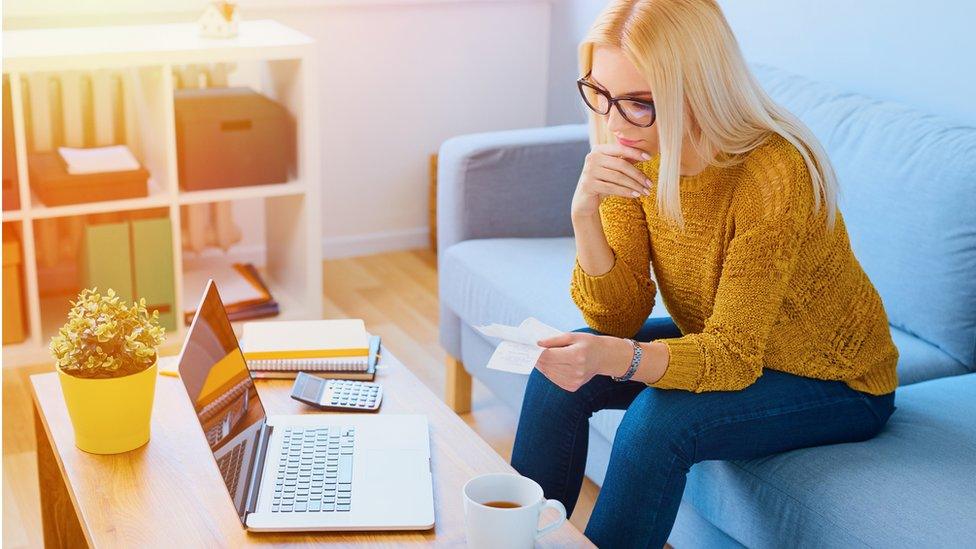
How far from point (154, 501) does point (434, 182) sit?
2266mm

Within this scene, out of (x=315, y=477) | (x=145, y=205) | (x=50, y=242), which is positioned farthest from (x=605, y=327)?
(x=50, y=242)

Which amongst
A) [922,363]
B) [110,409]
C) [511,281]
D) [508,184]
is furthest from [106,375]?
[922,363]

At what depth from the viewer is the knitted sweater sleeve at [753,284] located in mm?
1499

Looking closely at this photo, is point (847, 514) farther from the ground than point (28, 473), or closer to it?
farther from the ground

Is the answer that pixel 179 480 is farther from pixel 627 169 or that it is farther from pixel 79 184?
pixel 79 184

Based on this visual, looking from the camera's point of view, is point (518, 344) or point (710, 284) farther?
point (710, 284)

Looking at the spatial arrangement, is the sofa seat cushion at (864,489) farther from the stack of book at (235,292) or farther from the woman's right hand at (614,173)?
the stack of book at (235,292)

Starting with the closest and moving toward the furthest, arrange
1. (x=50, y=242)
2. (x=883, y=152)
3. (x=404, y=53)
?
(x=883, y=152)
(x=50, y=242)
(x=404, y=53)

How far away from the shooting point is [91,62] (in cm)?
262

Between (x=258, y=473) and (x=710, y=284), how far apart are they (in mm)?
655

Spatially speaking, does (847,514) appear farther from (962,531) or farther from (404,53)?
(404,53)

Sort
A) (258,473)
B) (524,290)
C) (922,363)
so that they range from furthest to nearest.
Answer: (524,290), (922,363), (258,473)

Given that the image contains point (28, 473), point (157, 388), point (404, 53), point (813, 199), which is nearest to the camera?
point (813, 199)

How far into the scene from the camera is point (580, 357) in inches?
57.2
